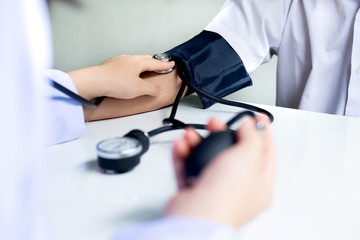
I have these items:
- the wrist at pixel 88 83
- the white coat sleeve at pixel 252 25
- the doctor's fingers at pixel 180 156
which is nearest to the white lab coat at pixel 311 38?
the white coat sleeve at pixel 252 25

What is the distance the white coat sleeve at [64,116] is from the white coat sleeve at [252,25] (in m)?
0.36

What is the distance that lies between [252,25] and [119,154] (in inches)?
21.0

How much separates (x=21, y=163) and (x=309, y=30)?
771 millimetres

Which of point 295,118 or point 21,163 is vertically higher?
point 21,163

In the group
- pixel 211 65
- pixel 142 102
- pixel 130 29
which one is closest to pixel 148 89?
pixel 142 102

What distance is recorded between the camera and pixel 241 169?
25cm

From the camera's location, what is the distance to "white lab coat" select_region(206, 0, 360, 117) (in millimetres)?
786

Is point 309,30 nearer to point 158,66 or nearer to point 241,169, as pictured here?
point 158,66

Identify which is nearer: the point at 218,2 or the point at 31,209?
the point at 31,209

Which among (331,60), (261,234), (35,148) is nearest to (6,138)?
(35,148)

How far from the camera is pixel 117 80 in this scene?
0.61m

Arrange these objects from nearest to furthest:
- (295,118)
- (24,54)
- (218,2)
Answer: (24,54) < (295,118) < (218,2)

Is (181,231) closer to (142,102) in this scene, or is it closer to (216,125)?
(216,125)

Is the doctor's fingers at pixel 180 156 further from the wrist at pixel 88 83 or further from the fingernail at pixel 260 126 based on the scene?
the wrist at pixel 88 83
